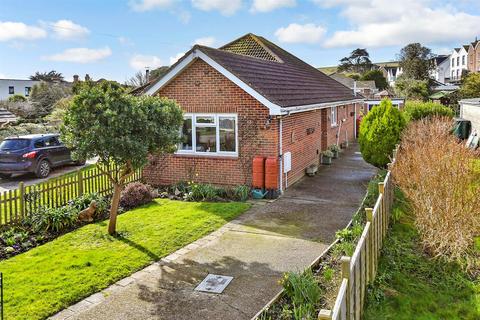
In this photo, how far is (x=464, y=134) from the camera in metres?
25.0

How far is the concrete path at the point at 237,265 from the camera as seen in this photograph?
6.33 metres

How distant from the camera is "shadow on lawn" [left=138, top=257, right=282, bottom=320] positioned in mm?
6254

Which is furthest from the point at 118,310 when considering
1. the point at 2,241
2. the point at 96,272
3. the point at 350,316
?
the point at 2,241

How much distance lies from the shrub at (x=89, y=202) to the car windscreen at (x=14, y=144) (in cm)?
737

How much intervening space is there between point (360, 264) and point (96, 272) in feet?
15.0

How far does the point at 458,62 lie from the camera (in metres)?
94.1

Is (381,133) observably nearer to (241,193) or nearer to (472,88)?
(241,193)

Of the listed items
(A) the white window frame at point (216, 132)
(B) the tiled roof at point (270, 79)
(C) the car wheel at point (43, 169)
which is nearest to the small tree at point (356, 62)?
(B) the tiled roof at point (270, 79)

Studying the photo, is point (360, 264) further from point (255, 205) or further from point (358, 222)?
point (255, 205)

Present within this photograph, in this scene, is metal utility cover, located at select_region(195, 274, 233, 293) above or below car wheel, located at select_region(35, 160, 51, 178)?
below

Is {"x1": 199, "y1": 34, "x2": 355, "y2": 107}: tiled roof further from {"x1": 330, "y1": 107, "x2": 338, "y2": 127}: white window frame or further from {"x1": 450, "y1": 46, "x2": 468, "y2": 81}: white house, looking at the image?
{"x1": 450, "y1": 46, "x2": 468, "y2": 81}: white house

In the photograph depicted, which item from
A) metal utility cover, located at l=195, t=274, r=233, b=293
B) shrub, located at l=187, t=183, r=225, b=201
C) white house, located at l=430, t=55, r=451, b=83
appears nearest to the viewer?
metal utility cover, located at l=195, t=274, r=233, b=293

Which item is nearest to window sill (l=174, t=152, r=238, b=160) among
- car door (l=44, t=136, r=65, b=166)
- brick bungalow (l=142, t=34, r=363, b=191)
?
brick bungalow (l=142, t=34, r=363, b=191)

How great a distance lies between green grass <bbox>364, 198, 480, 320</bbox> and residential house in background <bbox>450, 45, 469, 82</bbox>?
89327 millimetres
